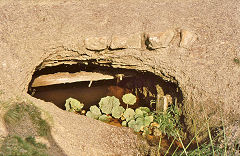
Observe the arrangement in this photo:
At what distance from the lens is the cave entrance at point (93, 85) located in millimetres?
4383

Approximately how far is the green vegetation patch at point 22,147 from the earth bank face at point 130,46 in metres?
0.48

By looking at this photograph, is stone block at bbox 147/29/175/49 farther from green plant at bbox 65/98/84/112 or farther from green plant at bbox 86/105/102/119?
green plant at bbox 65/98/84/112

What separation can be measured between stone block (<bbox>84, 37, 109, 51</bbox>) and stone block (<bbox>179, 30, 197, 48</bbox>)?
1.00 metres

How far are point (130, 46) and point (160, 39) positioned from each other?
42cm

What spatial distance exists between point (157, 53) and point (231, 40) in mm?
971

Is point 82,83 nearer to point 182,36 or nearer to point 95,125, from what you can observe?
point 95,125

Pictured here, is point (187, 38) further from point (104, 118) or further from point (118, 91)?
point (118, 91)

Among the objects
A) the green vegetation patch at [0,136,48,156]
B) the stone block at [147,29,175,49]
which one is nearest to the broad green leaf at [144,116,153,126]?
the stone block at [147,29,175,49]

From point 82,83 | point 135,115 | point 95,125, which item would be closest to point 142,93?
point 135,115

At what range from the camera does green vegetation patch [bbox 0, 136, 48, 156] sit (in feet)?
7.27

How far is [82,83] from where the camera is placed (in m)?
5.37

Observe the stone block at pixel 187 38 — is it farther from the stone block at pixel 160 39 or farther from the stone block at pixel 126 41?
the stone block at pixel 126 41

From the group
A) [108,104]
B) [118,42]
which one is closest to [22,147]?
[118,42]

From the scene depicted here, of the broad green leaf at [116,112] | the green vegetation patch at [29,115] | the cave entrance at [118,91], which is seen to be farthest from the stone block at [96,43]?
the broad green leaf at [116,112]
